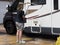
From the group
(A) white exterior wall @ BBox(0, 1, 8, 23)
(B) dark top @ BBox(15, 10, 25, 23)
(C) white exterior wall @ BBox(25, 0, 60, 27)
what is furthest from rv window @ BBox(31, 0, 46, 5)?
(A) white exterior wall @ BBox(0, 1, 8, 23)

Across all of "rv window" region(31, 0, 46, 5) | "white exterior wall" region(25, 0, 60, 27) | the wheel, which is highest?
"rv window" region(31, 0, 46, 5)

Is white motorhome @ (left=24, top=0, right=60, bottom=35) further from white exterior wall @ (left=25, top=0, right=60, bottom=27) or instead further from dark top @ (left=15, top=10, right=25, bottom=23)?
dark top @ (left=15, top=10, right=25, bottom=23)

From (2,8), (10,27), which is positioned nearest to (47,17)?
(10,27)

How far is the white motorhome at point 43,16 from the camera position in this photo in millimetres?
9242

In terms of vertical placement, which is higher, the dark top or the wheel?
the dark top

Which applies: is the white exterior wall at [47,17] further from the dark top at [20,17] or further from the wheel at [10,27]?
the wheel at [10,27]

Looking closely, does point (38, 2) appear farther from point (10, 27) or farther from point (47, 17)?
point (10, 27)

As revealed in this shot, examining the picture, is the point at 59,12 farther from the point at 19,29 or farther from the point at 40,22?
the point at 19,29

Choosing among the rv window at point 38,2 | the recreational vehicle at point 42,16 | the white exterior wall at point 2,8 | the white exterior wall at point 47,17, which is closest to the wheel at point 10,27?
the recreational vehicle at point 42,16

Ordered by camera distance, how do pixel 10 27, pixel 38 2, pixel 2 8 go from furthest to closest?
pixel 2 8, pixel 10 27, pixel 38 2

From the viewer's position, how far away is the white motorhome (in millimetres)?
9242

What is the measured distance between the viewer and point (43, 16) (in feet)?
31.2

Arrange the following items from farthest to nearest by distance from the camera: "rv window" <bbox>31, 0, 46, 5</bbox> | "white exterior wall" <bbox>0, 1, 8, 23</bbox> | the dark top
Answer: "white exterior wall" <bbox>0, 1, 8, 23</bbox>, "rv window" <bbox>31, 0, 46, 5</bbox>, the dark top

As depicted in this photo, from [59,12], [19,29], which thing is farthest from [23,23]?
[59,12]
